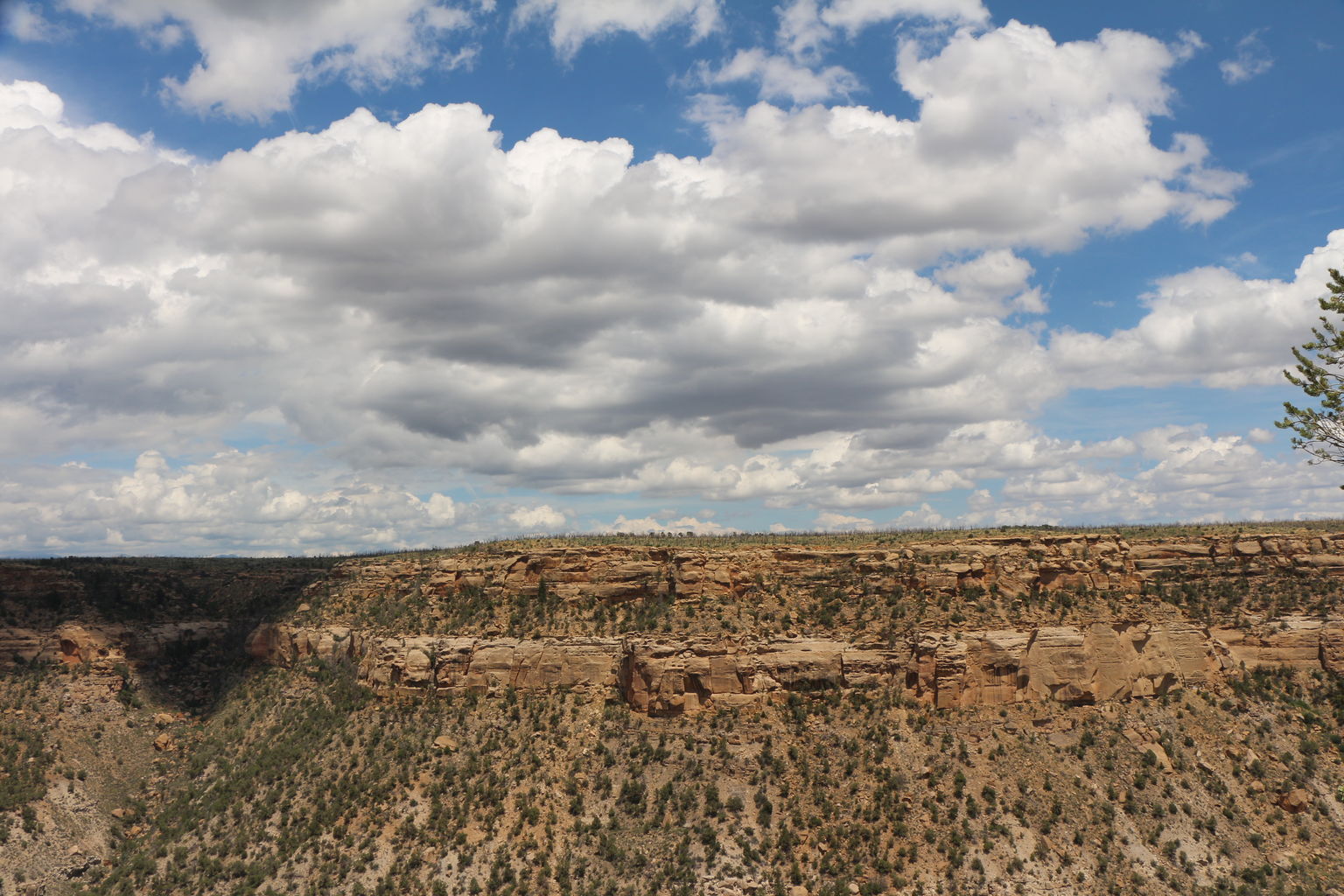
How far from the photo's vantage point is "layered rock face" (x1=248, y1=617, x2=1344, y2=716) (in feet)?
203

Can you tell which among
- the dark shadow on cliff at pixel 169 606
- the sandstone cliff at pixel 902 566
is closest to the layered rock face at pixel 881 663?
the sandstone cliff at pixel 902 566

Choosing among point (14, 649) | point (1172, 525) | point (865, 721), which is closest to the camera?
point (865, 721)

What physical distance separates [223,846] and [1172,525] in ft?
264

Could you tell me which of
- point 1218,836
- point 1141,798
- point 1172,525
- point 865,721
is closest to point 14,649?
point 865,721

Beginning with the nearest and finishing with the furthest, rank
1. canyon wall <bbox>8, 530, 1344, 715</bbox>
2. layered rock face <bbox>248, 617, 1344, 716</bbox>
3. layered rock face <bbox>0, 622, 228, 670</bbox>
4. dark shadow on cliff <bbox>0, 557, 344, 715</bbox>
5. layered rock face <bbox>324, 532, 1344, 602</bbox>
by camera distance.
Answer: layered rock face <bbox>248, 617, 1344, 716</bbox>, canyon wall <bbox>8, 530, 1344, 715</bbox>, layered rock face <bbox>324, 532, 1344, 602</bbox>, layered rock face <bbox>0, 622, 228, 670</bbox>, dark shadow on cliff <bbox>0, 557, 344, 715</bbox>

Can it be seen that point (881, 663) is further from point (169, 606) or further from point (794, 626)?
point (169, 606)

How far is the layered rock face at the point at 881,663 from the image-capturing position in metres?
61.8

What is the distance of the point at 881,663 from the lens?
62.4m

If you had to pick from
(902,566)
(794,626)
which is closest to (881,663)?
(794,626)

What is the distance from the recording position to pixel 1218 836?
55781 millimetres

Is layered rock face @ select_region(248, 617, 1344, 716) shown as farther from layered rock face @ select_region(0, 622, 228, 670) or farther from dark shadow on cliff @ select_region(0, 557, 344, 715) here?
layered rock face @ select_region(0, 622, 228, 670)

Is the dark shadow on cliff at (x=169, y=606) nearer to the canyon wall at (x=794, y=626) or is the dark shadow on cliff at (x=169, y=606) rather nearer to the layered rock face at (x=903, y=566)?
the canyon wall at (x=794, y=626)

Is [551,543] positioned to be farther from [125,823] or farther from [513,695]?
[125,823]

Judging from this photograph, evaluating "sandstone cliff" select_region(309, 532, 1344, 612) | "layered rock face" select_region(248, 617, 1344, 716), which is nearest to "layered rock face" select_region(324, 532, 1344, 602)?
"sandstone cliff" select_region(309, 532, 1344, 612)
